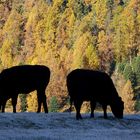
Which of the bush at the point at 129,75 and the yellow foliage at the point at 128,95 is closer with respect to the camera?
the yellow foliage at the point at 128,95

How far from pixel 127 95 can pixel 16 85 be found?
130 metres

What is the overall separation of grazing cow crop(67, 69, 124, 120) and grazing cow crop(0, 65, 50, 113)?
3.41 metres

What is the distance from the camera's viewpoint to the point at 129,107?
151250 mm

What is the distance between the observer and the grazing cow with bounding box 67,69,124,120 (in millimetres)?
33906

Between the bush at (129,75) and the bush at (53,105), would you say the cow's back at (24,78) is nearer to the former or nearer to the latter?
the bush at (53,105)

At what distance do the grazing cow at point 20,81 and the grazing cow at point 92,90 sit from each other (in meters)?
3.41

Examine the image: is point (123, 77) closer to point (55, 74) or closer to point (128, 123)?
point (55, 74)

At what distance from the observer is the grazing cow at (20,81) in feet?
120

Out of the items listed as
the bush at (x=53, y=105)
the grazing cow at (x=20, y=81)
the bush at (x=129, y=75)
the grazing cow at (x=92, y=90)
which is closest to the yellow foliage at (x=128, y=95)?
the bush at (x=129, y=75)

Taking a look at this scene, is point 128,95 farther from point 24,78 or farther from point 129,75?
point 24,78

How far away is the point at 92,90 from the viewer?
34656 millimetres

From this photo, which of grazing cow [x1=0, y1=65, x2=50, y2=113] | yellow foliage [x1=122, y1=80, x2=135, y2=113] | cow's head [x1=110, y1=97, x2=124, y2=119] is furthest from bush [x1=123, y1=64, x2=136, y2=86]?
cow's head [x1=110, y1=97, x2=124, y2=119]

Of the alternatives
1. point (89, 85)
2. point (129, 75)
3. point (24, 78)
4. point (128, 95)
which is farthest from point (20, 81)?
point (129, 75)

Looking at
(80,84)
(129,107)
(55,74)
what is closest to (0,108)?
(80,84)
